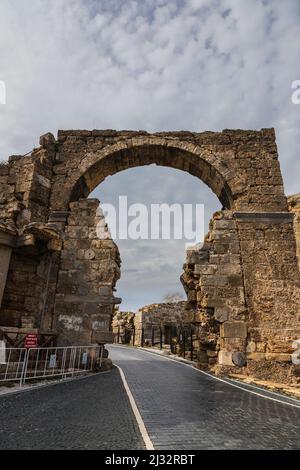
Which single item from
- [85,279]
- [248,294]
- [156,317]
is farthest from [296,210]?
[156,317]

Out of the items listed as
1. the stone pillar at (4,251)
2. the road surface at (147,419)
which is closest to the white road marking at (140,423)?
the road surface at (147,419)

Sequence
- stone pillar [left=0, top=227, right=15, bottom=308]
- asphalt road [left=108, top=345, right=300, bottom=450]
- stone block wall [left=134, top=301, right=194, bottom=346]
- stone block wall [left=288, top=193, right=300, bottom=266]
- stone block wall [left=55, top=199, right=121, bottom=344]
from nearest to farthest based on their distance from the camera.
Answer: asphalt road [left=108, top=345, right=300, bottom=450] → stone pillar [left=0, top=227, right=15, bottom=308] → stone block wall [left=55, top=199, right=121, bottom=344] → stone block wall [left=288, top=193, right=300, bottom=266] → stone block wall [left=134, top=301, right=194, bottom=346]

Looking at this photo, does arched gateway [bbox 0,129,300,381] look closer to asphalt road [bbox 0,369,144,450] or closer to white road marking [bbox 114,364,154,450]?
asphalt road [bbox 0,369,144,450]

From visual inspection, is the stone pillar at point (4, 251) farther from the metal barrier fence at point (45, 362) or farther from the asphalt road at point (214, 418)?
the asphalt road at point (214, 418)

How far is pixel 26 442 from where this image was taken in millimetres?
2461

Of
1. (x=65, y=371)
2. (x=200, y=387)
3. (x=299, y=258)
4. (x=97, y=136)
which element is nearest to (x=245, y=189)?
(x=299, y=258)

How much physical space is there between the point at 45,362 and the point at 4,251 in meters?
2.74

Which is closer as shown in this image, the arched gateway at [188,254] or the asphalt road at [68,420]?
the asphalt road at [68,420]

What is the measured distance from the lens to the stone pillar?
22.0 ft

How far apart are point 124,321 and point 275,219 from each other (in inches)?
652

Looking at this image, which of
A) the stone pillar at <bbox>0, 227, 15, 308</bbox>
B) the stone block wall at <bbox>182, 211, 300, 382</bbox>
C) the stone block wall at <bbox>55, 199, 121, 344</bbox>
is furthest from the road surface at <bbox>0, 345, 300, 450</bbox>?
the stone pillar at <bbox>0, 227, 15, 308</bbox>

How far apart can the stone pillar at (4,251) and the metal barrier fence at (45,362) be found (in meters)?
1.61

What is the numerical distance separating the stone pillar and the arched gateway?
24 millimetres

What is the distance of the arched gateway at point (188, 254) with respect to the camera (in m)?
7.32
